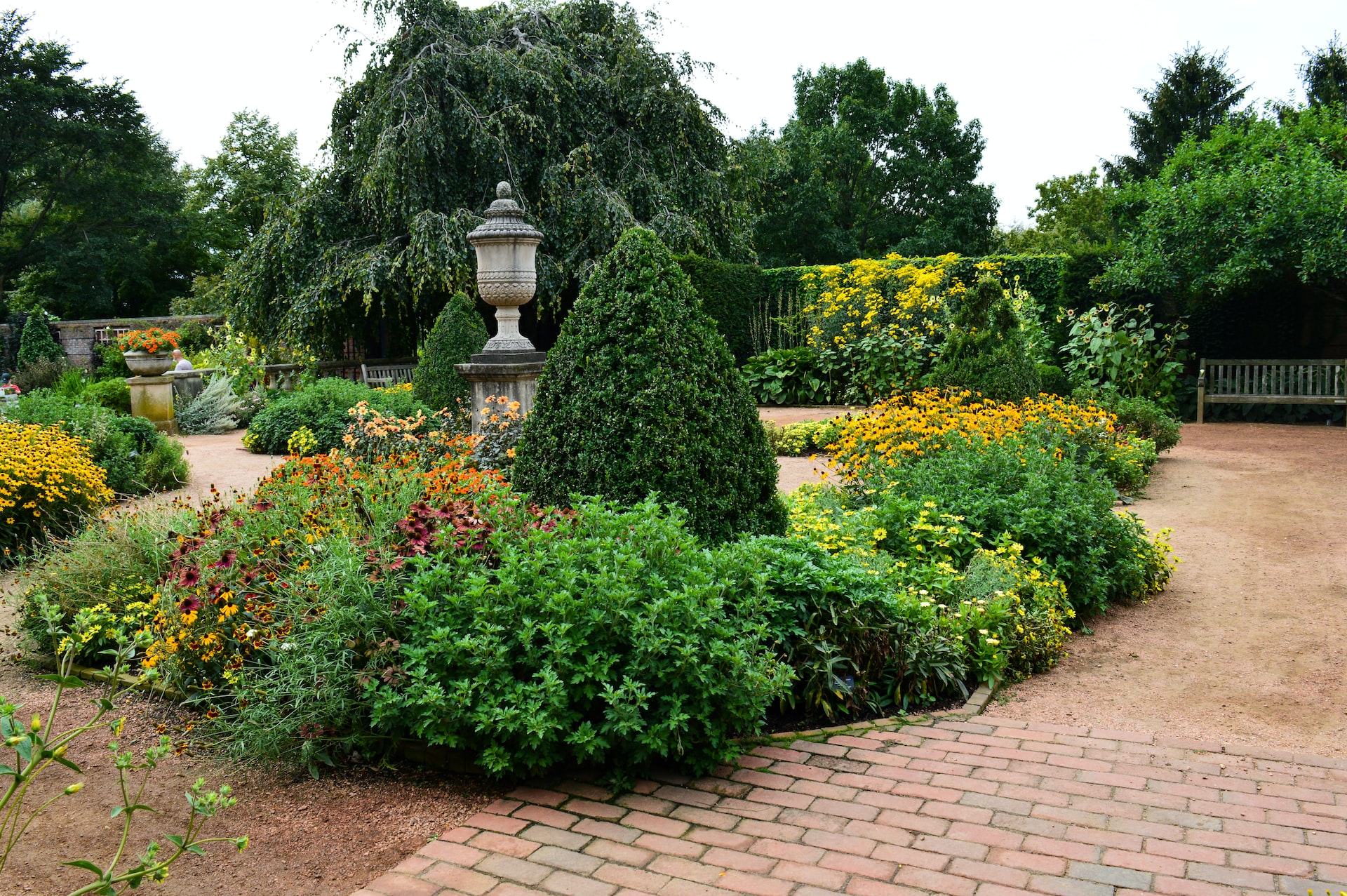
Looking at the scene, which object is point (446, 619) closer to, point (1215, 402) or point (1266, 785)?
point (1266, 785)

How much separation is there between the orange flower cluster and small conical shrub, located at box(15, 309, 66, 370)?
827 inches

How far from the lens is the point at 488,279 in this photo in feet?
29.9

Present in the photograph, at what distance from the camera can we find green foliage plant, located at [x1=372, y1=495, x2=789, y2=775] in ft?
9.10

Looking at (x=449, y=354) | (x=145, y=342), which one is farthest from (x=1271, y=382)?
(x=145, y=342)

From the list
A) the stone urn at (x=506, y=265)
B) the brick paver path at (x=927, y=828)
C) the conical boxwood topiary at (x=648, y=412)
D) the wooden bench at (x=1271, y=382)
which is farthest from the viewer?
the wooden bench at (x=1271, y=382)

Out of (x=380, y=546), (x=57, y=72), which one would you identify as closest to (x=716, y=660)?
(x=380, y=546)

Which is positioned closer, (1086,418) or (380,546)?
(380,546)

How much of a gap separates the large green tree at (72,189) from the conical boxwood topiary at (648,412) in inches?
1182

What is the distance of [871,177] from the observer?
102 ft

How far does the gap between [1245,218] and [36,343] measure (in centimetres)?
2381

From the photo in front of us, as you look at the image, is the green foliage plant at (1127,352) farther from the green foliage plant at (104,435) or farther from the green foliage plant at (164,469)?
the green foliage plant at (104,435)

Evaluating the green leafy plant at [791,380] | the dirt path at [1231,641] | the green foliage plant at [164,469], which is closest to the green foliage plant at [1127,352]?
the green leafy plant at [791,380]

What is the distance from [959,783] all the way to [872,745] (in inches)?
14.7

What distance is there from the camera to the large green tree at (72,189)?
2820cm
